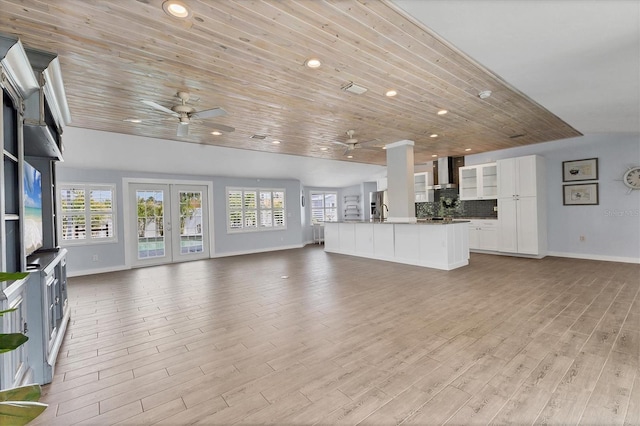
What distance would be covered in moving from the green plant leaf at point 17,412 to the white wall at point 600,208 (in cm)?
878

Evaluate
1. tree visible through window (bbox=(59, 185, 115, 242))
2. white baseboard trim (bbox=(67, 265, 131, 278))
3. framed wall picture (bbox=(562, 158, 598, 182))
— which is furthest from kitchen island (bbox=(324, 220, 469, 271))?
tree visible through window (bbox=(59, 185, 115, 242))

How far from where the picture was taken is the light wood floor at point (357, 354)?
183 cm

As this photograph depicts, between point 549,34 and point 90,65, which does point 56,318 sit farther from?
point 549,34

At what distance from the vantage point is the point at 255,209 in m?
9.21

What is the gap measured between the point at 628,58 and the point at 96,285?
7.98m

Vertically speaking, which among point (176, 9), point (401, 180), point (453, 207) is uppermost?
point (176, 9)

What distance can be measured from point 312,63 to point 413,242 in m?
4.48

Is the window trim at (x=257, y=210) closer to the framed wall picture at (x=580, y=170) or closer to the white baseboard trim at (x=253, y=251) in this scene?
the white baseboard trim at (x=253, y=251)

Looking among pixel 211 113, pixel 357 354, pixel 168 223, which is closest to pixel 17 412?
pixel 357 354

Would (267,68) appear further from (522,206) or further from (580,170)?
(580,170)

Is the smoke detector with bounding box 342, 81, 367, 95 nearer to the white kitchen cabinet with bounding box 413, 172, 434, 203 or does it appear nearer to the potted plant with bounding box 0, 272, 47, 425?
the potted plant with bounding box 0, 272, 47, 425

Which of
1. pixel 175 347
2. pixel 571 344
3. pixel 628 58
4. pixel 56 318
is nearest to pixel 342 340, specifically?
pixel 175 347

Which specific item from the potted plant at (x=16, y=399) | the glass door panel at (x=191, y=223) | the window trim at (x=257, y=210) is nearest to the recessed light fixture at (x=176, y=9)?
the potted plant at (x=16, y=399)

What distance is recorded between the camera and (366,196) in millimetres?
11578
